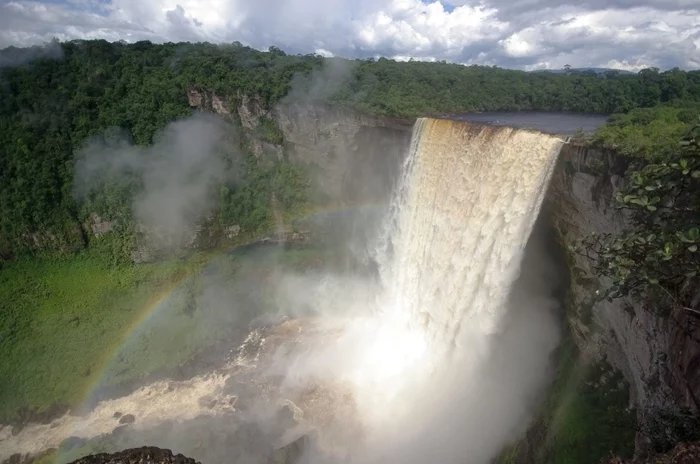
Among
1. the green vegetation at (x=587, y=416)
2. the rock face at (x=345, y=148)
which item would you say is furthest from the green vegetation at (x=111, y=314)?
the green vegetation at (x=587, y=416)

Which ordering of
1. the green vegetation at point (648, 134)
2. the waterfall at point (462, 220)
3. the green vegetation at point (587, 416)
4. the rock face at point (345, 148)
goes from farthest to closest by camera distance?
the rock face at point (345, 148) < the waterfall at point (462, 220) < the green vegetation at point (587, 416) < the green vegetation at point (648, 134)

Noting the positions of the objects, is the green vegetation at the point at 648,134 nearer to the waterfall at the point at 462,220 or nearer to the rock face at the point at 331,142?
the waterfall at the point at 462,220

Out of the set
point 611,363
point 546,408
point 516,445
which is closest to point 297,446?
point 516,445

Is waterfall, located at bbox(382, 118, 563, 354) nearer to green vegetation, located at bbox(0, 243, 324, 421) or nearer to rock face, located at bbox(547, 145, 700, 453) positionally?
rock face, located at bbox(547, 145, 700, 453)

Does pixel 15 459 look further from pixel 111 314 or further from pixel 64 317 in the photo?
pixel 111 314

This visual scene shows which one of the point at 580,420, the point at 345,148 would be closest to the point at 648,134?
the point at 580,420

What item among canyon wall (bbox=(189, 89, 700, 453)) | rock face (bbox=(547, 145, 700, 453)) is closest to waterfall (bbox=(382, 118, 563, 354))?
rock face (bbox=(547, 145, 700, 453))
